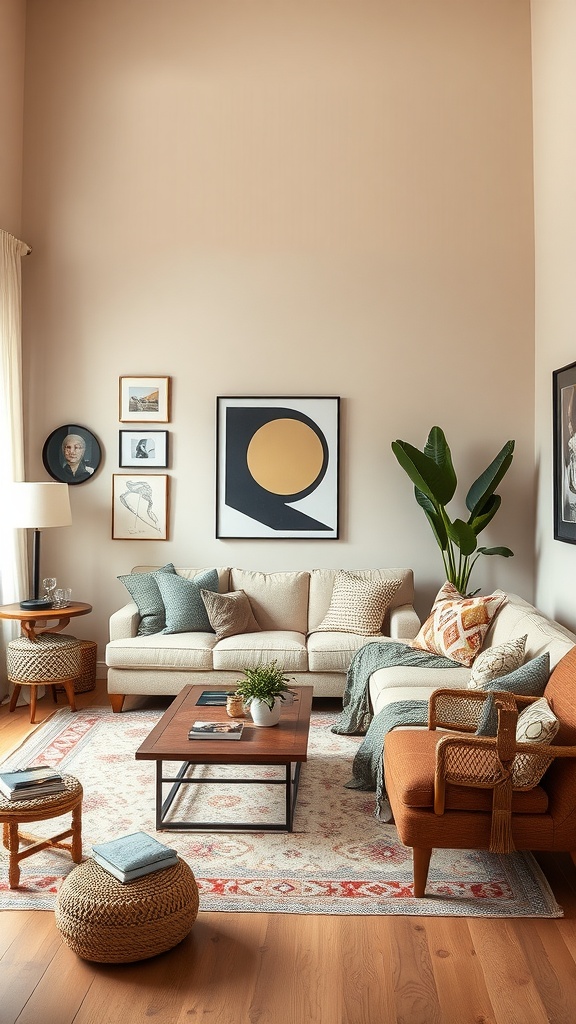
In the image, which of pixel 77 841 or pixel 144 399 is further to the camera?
pixel 144 399

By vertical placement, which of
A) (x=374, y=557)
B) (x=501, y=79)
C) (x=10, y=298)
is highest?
(x=501, y=79)

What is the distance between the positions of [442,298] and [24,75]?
3531mm

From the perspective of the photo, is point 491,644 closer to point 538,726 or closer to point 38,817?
point 538,726

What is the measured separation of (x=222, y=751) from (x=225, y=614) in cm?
204

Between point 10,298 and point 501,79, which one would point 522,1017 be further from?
point 501,79

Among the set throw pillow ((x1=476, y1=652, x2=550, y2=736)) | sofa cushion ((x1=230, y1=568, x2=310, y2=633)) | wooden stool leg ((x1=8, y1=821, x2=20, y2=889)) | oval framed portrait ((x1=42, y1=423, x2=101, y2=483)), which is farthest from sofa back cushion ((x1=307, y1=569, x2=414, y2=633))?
wooden stool leg ((x1=8, y1=821, x2=20, y2=889))

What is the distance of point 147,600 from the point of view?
550 cm

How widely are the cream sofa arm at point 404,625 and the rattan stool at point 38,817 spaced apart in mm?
2576

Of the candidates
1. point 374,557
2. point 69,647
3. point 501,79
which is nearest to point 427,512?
point 374,557

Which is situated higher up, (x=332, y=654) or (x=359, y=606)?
(x=359, y=606)

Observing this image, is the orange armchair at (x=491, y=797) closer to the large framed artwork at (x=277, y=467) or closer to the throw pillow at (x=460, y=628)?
the throw pillow at (x=460, y=628)

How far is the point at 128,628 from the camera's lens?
17.4 ft

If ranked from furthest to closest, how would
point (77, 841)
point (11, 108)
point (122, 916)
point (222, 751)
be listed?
point (11, 108) < point (222, 751) < point (77, 841) < point (122, 916)

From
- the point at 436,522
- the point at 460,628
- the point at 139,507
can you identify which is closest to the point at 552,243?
the point at 436,522
